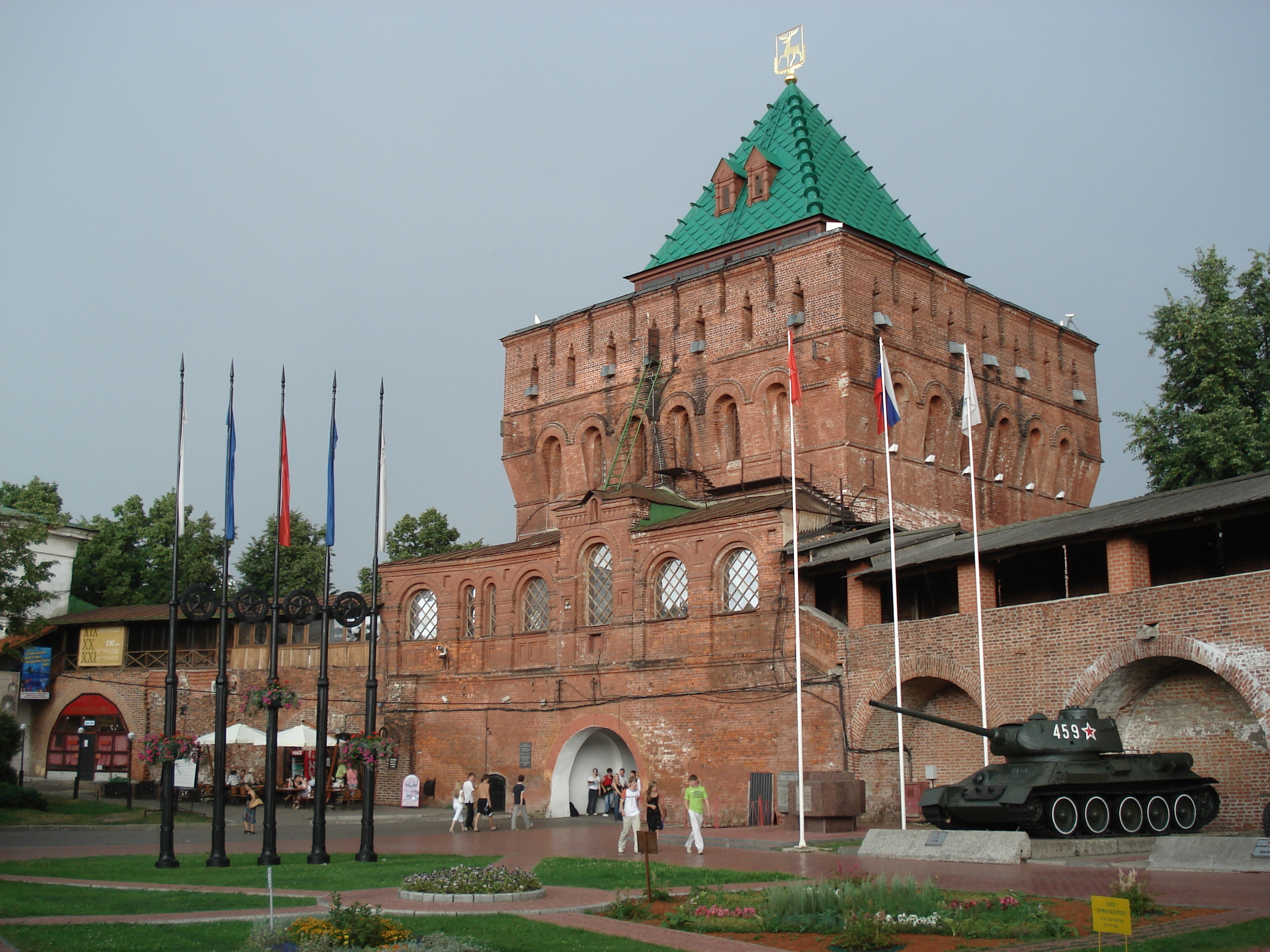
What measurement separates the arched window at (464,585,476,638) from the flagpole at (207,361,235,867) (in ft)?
48.4

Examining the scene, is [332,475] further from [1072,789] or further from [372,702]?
[1072,789]

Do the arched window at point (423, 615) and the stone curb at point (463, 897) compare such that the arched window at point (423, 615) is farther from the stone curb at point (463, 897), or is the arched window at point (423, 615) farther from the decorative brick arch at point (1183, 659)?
the stone curb at point (463, 897)

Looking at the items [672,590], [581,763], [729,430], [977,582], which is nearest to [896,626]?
[977,582]

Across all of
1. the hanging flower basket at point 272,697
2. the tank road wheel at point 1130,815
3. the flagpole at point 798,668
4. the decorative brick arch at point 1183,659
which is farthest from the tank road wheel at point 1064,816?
the hanging flower basket at point 272,697

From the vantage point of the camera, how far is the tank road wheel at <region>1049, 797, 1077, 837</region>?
20234 millimetres

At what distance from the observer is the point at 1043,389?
39.8 m

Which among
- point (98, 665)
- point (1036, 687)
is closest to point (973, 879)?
point (1036, 687)

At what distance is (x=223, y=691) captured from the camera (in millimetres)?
20641

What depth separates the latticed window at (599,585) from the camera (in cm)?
3366

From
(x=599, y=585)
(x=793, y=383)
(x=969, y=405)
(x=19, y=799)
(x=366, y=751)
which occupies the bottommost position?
(x=19, y=799)

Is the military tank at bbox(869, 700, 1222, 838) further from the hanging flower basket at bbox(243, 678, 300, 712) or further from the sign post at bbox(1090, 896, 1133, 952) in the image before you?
the sign post at bbox(1090, 896, 1133, 952)

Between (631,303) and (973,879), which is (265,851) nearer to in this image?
(973,879)

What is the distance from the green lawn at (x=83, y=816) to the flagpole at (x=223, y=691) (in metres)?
10.4

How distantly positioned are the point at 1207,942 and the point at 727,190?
3116 cm
